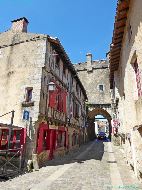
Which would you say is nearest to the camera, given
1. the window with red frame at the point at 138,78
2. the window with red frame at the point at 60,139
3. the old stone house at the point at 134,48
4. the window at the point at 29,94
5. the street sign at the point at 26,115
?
the old stone house at the point at 134,48

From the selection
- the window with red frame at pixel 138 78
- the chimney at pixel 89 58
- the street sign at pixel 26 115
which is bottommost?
the street sign at pixel 26 115

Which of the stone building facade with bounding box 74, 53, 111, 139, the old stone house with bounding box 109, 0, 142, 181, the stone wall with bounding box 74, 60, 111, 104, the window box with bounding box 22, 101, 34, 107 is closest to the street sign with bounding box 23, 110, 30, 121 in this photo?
the window box with bounding box 22, 101, 34, 107

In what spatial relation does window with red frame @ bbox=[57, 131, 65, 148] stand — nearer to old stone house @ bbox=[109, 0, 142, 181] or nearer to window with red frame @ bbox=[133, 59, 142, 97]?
old stone house @ bbox=[109, 0, 142, 181]

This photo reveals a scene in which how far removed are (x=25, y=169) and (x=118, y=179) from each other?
184 inches

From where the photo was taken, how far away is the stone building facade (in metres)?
30.9

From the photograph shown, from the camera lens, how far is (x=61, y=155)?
49.3ft

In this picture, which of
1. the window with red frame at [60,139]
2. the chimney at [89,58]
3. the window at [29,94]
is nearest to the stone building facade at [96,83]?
the chimney at [89,58]

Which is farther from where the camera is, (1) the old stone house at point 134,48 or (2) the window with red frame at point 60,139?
(2) the window with red frame at point 60,139

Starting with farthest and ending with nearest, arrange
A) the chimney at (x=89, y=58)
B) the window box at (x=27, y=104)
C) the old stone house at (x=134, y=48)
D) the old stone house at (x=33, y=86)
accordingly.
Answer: the chimney at (x=89, y=58) → the window box at (x=27, y=104) → the old stone house at (x=33, y=86) → the old stone house at (x=134, y=48)

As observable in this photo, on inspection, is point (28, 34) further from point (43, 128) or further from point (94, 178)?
point (94, 178)

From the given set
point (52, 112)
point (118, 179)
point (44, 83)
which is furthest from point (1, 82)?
point (118, 179)

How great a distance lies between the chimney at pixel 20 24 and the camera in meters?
13.8

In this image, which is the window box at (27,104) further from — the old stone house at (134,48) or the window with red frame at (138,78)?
the window with red frame at (138,78)

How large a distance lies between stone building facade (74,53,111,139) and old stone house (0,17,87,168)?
658 inches
